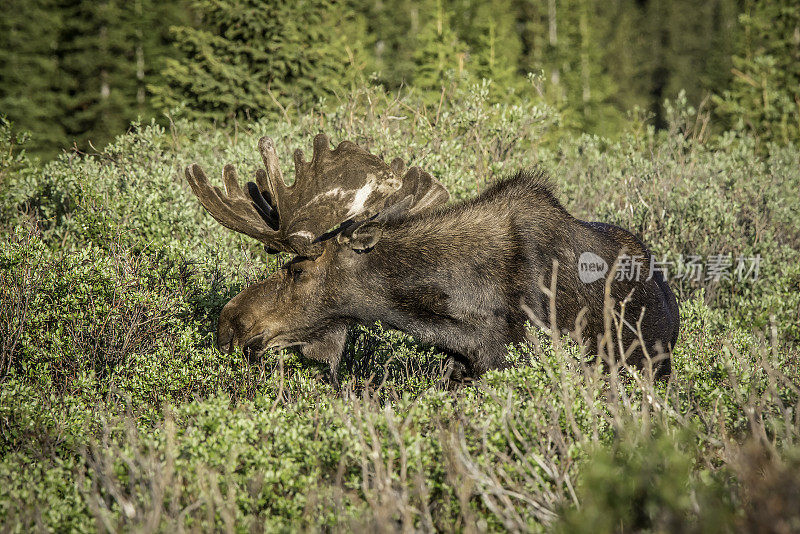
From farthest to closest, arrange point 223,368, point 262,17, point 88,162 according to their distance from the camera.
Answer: point 262,17 → point 88,162 → point 223,368

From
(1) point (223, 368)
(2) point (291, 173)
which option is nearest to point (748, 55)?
(2) point (291, 173)

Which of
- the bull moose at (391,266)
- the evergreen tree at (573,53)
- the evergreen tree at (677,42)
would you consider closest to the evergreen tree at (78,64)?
the evergreen tree at (573,53)

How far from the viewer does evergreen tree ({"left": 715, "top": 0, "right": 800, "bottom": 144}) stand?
48.1 ft

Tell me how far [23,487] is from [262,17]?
11.4m

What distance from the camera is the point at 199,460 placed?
3.30 meters

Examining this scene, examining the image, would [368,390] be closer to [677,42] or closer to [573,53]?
[573,53]

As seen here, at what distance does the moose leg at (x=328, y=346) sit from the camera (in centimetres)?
505

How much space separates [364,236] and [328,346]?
82cm

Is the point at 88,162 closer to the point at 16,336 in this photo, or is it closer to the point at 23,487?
the point at 16,336

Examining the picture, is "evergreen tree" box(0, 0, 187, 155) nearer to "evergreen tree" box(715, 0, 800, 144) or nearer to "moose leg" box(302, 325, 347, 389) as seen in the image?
"evergreen tree" box(715, 0, 800, 144)

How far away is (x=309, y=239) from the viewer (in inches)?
188

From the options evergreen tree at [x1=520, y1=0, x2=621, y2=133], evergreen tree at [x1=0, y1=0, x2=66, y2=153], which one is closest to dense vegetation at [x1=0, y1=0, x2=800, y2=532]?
evergreen tree at [x1=520, y1=0, x2=621, y2=133]

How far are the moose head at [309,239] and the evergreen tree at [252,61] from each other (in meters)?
7.84

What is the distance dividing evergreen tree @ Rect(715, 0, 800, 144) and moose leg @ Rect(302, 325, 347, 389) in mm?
11810
